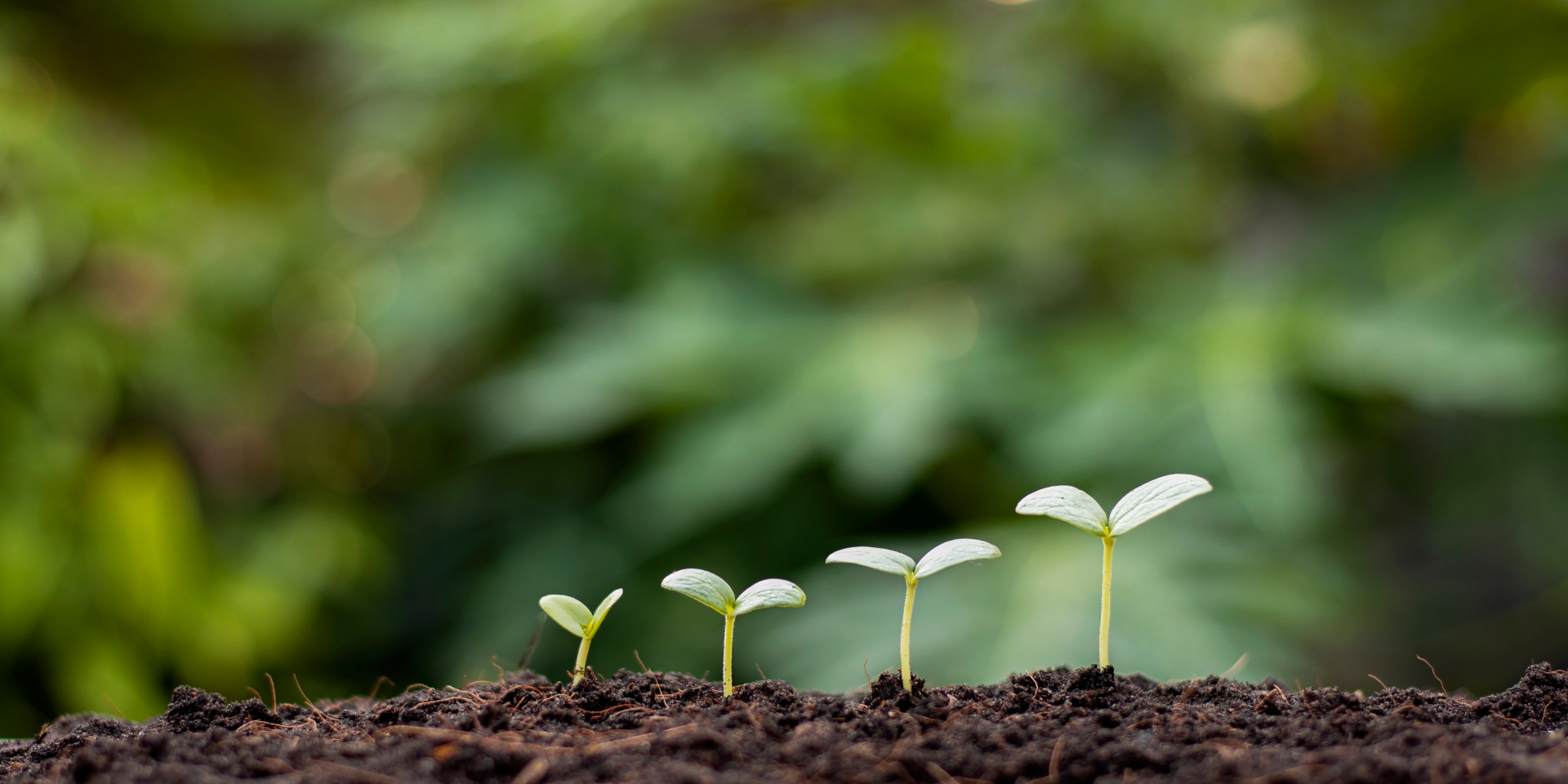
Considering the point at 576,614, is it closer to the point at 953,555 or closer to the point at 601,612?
the point at 601,612

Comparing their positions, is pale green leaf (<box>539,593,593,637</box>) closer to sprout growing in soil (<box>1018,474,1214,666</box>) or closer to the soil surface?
the soil surface

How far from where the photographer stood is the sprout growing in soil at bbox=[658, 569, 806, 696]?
18.0 inches

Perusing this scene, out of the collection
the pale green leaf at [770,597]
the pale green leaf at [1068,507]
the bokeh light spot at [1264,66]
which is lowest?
the pale green leaf at [770,597]

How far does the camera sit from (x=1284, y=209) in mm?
2092

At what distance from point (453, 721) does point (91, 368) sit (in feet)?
5.68

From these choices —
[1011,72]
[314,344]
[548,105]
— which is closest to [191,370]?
[314,344]

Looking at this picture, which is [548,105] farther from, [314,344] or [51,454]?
[51,454]

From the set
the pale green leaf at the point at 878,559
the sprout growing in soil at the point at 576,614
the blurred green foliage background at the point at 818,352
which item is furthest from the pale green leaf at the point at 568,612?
the blurred green foliage background at the point at 818,352

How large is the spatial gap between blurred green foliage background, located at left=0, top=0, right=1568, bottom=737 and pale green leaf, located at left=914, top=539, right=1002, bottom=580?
793 millimetres

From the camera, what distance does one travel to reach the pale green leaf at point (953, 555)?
44cm

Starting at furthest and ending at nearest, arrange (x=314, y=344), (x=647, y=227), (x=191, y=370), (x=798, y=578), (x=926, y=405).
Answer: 1. (x=314, y=344)
2. (x=647, y=227)
3. (x=191, y=370)
4. (x=798, y=578)
5. (x=926, y=405)

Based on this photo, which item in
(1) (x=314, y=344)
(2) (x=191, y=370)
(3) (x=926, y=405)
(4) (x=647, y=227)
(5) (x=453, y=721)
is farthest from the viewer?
(1) (x=314, y=344)

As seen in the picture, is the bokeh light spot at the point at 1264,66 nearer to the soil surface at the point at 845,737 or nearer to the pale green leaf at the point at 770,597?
the soil surface at the point at 845,737

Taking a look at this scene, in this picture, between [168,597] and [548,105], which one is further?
[548,105]
